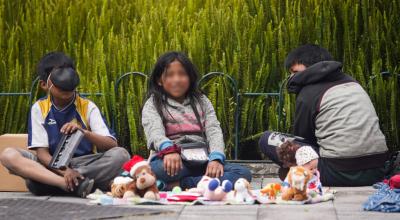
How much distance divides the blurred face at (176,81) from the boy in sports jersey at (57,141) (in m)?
0.60

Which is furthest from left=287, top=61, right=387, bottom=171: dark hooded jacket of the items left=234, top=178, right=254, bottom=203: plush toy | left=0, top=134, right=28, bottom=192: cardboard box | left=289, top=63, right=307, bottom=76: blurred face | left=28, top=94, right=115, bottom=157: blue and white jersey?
left=0, top=134, right=28, bottom=192: cardboard box

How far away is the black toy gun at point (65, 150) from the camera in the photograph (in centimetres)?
802

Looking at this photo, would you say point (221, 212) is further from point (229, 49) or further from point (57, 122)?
point (229, 49)

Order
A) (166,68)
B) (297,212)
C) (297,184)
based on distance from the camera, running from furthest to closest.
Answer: (166,68)
(297,184)
(297,212)

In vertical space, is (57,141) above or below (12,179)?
above

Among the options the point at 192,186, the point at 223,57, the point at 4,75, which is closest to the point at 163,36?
the point at 223,57

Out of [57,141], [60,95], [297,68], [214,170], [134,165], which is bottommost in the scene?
[214,170]

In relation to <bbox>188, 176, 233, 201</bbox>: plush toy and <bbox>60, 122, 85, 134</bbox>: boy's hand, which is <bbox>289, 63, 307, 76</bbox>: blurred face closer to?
<bbox>188, 176, 233, 201</bbox>: plush toy

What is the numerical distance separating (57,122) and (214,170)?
1.27m

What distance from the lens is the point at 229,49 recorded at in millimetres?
10250

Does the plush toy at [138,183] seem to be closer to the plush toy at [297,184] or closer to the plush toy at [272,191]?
the plush toy at [272,191]

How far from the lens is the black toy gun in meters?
8.02

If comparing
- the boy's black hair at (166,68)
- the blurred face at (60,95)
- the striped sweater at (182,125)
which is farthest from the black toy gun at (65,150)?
the boy's black hair at (166,68)

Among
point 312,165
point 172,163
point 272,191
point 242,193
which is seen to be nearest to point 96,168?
point 172,163
